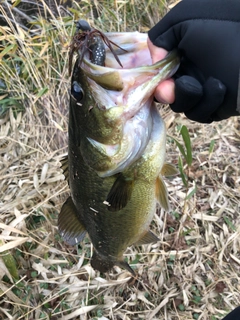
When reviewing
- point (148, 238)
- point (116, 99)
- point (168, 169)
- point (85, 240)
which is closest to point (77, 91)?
point (116, 99)

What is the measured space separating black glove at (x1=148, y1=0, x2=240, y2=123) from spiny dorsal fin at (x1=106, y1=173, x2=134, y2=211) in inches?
14.7

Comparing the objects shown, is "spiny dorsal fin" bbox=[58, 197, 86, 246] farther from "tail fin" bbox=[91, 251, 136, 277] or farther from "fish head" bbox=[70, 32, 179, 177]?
"fish head" bbox=[70, 32, 179, 177]

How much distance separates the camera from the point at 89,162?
1.56m

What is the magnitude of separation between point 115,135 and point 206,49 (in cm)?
43

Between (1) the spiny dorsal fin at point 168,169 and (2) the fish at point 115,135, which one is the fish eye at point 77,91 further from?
(1) the spiny dorsal fin at point 168,169

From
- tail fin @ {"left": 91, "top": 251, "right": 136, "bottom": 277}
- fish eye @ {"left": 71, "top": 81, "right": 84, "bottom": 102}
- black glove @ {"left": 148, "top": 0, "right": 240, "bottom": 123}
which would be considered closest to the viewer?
black glove @ {"left": 148, "top": 0, "right": 240, "bottom": 123}

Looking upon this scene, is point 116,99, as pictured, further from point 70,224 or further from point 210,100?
point 70,224

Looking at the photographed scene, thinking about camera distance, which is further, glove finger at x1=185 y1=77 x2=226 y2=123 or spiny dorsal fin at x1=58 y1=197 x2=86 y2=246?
spiny dorsal fin at x1=58 y1=197 x2=86 y2=246

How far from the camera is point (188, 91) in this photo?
133 centimetres

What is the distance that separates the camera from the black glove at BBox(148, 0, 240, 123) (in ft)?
4.27

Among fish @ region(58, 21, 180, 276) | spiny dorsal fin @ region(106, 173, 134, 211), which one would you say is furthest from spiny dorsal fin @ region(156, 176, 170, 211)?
spiny dorsal fin @ region(106, 173, 134, 211)

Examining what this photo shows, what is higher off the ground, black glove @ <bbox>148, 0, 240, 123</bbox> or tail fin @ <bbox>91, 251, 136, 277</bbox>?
black glove @ <bbox>148, 0, 240, 123</bbox>

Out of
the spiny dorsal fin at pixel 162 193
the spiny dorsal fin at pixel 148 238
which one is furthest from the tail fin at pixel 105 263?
the spiny dorsal fin at pixel 162 193

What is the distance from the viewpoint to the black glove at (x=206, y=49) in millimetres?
1302
